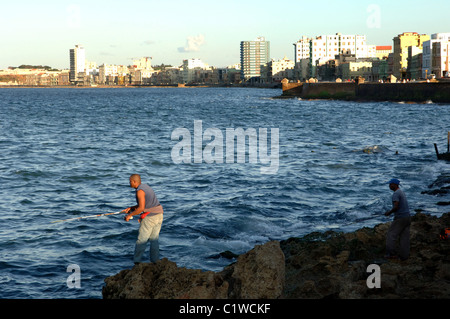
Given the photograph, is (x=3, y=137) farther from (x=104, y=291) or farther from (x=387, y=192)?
(x=104, y=291)

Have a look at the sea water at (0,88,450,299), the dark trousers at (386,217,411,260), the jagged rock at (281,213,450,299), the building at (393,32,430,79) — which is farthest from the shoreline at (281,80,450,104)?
the dark trousers at (386,217,411,260)

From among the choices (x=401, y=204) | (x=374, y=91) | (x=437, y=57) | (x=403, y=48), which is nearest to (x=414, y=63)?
(x=403, y=48)

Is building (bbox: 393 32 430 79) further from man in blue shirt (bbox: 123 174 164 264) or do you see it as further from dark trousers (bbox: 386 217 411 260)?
man in blue shirt (bbox: 123 174 164 264)

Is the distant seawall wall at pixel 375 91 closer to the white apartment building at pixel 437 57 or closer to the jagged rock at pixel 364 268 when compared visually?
the white apartment building at pixel 437 57

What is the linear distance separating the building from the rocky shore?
142497mm

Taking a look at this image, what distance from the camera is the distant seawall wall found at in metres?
86.9

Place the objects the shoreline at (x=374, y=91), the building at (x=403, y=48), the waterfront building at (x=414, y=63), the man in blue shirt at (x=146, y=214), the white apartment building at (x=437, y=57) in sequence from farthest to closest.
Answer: the building at (x=403, y=48)
the waterfront building at (x=414, y=63)
the white apartment building at (x=437, y=57)
the shoreline at (x=374, y=91)
the man in blue shirt at (x=146, y=214)

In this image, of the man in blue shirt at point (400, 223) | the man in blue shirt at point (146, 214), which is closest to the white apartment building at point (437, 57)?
the man in blue shirt at point (400, 223)

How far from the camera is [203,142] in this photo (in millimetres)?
45188

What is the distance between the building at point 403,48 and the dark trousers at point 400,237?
141 meters

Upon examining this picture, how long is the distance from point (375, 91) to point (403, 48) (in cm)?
5522

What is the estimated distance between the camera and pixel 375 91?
102 metres

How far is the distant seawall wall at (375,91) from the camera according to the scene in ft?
285
